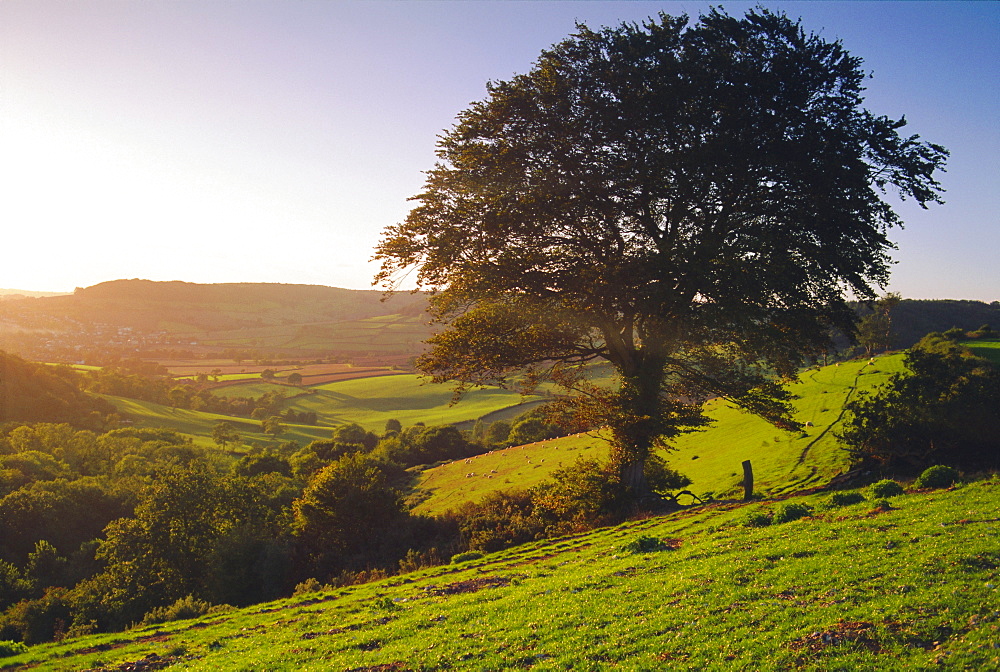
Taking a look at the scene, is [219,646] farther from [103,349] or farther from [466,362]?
[103,349]

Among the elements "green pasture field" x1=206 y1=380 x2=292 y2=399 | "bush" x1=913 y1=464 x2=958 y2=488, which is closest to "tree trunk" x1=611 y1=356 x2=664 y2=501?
"bush" x1=913 y1=464 x2=958 y2=488

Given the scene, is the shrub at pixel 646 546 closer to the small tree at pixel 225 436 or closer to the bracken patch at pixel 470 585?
the bracken patch at pixel 470 585

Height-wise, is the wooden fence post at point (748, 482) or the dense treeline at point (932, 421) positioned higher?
the dense treeline at point (932, 421)

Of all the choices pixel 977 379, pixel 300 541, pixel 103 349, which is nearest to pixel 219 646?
pixel 300 541

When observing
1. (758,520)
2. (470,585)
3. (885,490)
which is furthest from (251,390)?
(885,490)

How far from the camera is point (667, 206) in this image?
18.7 metres

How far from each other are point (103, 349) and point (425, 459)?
173 meters

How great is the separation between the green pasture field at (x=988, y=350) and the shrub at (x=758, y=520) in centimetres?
3436

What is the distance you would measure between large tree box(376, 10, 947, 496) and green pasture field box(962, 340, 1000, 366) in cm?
3316

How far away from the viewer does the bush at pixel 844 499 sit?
698 inches

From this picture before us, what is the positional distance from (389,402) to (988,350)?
394ft

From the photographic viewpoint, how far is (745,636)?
329 inches

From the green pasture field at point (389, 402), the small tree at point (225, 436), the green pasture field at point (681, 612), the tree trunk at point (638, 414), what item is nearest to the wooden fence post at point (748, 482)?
the tree trunk at point (638, 414)

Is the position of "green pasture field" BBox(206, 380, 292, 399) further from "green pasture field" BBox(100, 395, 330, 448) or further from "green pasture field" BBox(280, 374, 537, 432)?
"green pasture field" BBox(100, 395, 330, 448)
